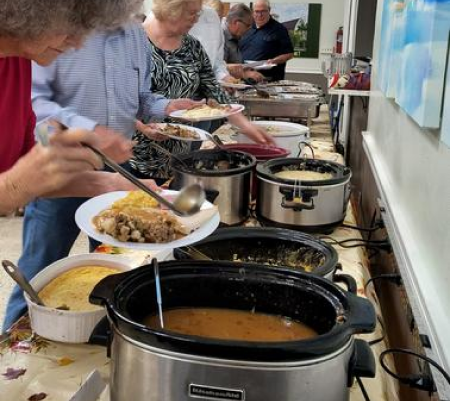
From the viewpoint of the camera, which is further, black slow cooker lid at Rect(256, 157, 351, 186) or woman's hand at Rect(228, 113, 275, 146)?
woman's hand at Rect(228, 113, 275, 146)

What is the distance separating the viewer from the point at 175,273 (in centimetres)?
79

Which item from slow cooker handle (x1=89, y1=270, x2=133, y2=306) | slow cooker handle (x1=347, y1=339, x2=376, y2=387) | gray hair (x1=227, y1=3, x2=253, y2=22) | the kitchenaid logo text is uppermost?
gray hair (x1=227, y1=3, x2=253, y2=22)

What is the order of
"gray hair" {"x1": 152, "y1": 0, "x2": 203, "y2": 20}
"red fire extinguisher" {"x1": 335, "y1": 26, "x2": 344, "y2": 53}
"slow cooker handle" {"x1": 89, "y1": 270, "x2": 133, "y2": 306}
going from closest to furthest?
"slow cooker handle" {"x1": 89, "y1": 270, "x2": 133, "y2": 306}, "gray hair" {"x1": 152, "y1": 0, "x2": 203, "y2": 20}, "red fire extinguisher" {"x1": 335, "y1": 26, "x2": 344, "y2": 53}

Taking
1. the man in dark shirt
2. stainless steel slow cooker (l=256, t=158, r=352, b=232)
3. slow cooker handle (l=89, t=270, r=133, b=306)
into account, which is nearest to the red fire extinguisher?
the man in dark shirt

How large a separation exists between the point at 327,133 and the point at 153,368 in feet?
7.80

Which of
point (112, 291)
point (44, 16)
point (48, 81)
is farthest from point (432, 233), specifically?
point (48, 81)

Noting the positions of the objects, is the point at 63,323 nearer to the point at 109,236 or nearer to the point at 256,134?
the point at 109,236

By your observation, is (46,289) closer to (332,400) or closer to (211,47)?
(332,400)

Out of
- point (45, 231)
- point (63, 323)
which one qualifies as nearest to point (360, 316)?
A: point (63, 323)

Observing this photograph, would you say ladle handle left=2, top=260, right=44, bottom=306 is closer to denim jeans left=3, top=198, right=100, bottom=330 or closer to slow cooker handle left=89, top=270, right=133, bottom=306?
slow cooker handle left=89, top=270, right=133, bottom=306

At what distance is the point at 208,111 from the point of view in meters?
1.95

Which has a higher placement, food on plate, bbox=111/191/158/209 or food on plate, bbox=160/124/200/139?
food on plate, bbox=160/124/200/139

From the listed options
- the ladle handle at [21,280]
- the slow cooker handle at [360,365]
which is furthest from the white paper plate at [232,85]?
the slow cooker handle at [360,365]

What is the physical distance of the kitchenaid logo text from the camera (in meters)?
0.57
